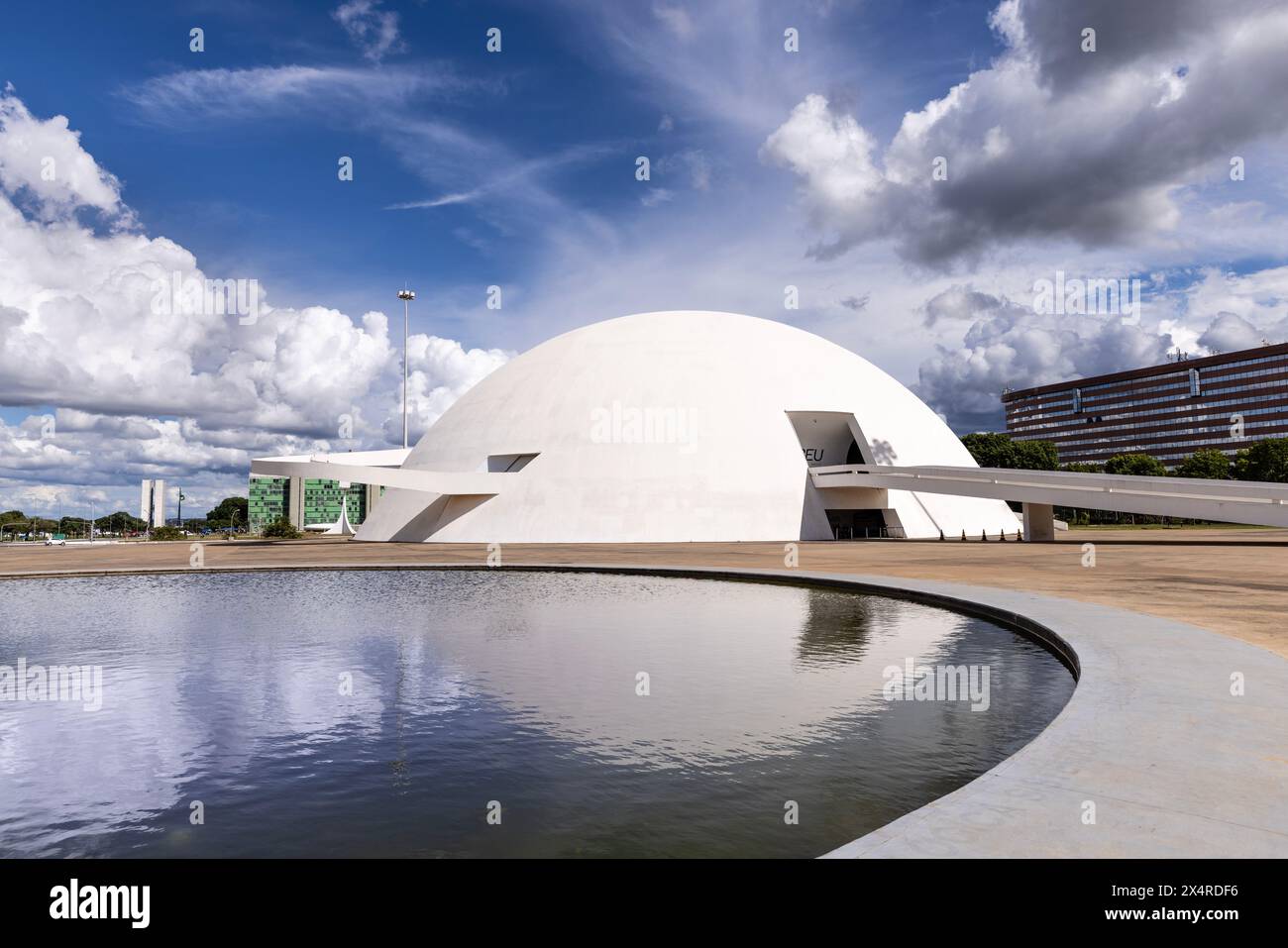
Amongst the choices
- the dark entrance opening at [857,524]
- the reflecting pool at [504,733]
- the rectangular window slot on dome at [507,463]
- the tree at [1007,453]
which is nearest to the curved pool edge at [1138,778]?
the reflecting pool at [504,733]

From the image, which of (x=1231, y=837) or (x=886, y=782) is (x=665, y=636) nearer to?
(x=886, y=782)

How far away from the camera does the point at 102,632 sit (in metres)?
13.0

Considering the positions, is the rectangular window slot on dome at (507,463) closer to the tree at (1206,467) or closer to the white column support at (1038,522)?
the white column support at (1038,522)

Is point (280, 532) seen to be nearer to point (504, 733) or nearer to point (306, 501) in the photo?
point (504, 733)

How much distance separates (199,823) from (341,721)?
235cm

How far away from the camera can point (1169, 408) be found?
157750 millimetres

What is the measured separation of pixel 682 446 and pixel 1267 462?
7007cm

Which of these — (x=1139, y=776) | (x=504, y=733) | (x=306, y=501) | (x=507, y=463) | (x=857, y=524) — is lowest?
(x=504, y=733)

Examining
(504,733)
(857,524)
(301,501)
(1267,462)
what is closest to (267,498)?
(301,501)

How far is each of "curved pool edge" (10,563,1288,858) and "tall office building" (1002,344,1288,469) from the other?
6257 inches

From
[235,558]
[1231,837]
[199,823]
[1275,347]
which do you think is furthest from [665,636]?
[1275,347]

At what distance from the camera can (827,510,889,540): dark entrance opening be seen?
42.9m
